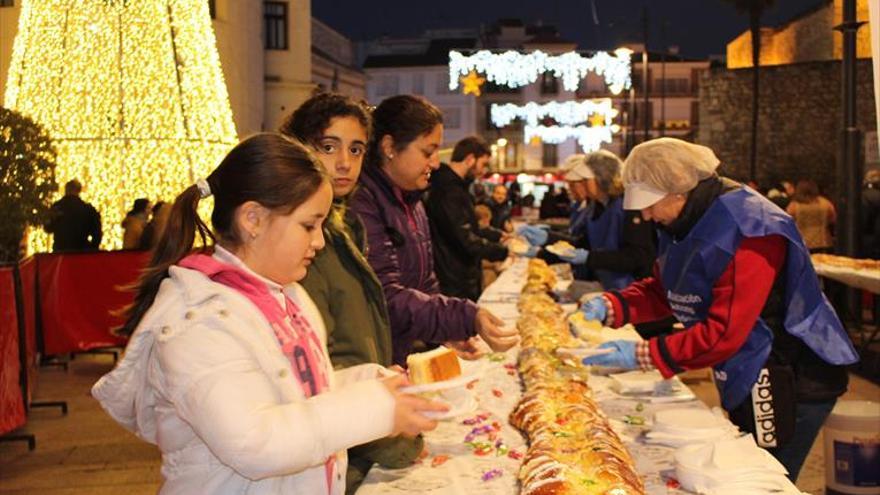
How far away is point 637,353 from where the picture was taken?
421 cm

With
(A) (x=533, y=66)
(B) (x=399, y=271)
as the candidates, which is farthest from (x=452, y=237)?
(A) (x=533, y=66)

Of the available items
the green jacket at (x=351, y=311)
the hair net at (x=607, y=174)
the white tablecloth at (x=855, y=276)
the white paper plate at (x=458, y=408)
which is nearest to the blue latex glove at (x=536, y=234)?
the hair net at (x=607, y=174)

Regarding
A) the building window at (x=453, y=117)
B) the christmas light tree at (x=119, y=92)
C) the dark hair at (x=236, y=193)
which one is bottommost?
the dark hair at (x=236, y=193)

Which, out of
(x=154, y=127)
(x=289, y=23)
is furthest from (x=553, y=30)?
(x=154, y=127)

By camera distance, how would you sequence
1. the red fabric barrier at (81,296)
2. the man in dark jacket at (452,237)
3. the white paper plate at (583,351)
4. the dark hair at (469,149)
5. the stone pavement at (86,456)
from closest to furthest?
the white paper plate at (583,351)
the stone pavement at (86,456)
the man in dark jacket at (452,237)
the dark hair at (469,149)
the red fabric barrier at (81,296)

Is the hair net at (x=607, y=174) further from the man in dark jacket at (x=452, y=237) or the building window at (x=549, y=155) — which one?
the building window at (x=549, y=155)

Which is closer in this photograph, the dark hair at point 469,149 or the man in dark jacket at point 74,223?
the dark hair at point 469,149

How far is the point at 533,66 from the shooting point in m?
17.4

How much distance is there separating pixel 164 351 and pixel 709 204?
2.38 m

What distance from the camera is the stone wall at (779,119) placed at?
3881 cm

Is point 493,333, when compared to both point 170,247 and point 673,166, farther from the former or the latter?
point 170,247

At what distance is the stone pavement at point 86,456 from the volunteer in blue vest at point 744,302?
2.37 metres

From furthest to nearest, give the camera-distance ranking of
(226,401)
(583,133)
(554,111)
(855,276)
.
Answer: (583,133) < (554,111) < (855,276) < (226,401)

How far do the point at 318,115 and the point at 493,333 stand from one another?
3.50ft
